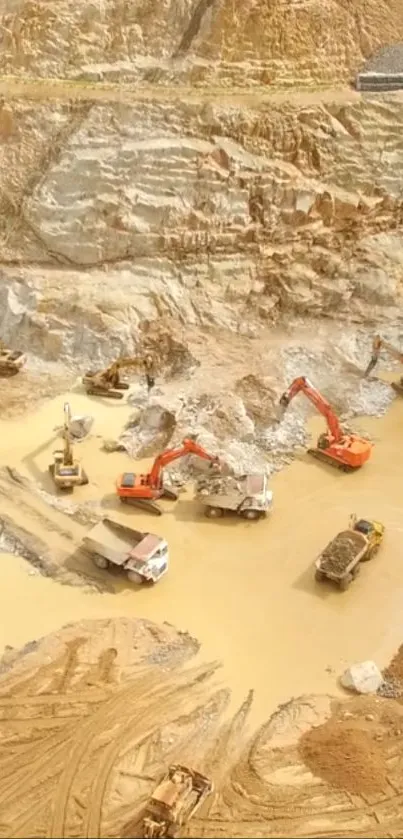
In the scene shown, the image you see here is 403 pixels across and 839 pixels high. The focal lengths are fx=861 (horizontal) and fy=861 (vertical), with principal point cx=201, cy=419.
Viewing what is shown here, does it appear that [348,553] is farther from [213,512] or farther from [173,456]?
[173,456]

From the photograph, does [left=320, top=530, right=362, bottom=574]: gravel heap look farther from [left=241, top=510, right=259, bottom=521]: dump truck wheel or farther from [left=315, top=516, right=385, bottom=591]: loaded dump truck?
[left=241, top=510, right=259, bottom=521]: dump truck wheel

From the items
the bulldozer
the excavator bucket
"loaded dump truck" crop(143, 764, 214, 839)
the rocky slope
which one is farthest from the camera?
the rocky slope

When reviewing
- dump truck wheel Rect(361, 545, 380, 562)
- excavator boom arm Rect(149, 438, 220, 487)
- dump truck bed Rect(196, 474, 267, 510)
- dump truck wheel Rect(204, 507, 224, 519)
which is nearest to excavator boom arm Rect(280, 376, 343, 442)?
dump truck bed Rect(196, 474, 267, 510)

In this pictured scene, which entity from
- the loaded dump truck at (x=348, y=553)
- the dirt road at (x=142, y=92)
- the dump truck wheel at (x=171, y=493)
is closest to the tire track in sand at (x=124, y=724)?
the loaded dump truck at (x=348, y=553)

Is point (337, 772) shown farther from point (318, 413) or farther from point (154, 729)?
point (318, 413)

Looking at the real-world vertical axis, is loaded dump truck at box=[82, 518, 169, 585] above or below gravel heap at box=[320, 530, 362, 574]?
below

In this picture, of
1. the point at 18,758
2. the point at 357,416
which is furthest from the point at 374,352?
the point at 18,758
